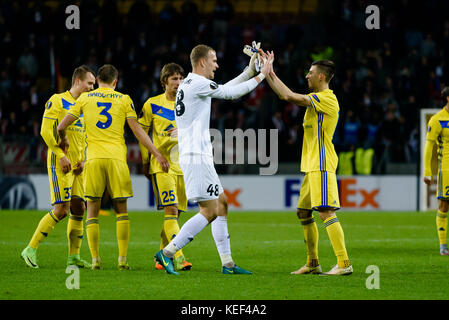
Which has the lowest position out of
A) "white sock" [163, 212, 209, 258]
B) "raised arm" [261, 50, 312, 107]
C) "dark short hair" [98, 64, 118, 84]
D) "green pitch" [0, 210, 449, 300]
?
"green pitch" [0, 210, 449, 300]

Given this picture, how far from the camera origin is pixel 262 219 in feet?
54.2

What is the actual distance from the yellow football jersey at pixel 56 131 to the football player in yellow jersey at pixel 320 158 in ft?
8.15

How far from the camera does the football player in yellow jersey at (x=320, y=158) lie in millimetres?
7672

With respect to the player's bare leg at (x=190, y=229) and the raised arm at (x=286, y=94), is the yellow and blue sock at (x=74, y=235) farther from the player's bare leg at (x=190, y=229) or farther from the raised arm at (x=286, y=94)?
the raised arm at (x=286, y=94)

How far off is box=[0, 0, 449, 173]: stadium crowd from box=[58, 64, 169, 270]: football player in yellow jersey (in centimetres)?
1161

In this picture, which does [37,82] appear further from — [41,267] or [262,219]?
[41,267]

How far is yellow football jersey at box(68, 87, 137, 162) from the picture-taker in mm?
8211

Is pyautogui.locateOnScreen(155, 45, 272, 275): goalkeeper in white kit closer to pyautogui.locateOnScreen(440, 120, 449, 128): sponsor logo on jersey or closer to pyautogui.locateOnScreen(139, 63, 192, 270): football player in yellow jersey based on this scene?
pyautogui.locateOnScreen(139, 63, 192, 270): football player in yellow jersey

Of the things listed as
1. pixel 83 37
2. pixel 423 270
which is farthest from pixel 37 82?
pixel 423 270

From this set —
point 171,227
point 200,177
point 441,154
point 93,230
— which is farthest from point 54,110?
point 441,154

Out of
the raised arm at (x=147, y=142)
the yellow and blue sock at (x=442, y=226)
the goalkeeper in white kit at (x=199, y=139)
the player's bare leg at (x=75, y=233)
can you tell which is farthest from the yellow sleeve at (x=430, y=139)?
the player's bare leg at (x=75, y=233)

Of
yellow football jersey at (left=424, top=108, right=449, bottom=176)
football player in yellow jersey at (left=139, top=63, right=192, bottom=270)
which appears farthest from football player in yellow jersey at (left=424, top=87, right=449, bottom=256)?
football player in yellow jersey at (left=139, top=63, right=192, bottom=270)

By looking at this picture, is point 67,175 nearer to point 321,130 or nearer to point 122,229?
point 122,229
